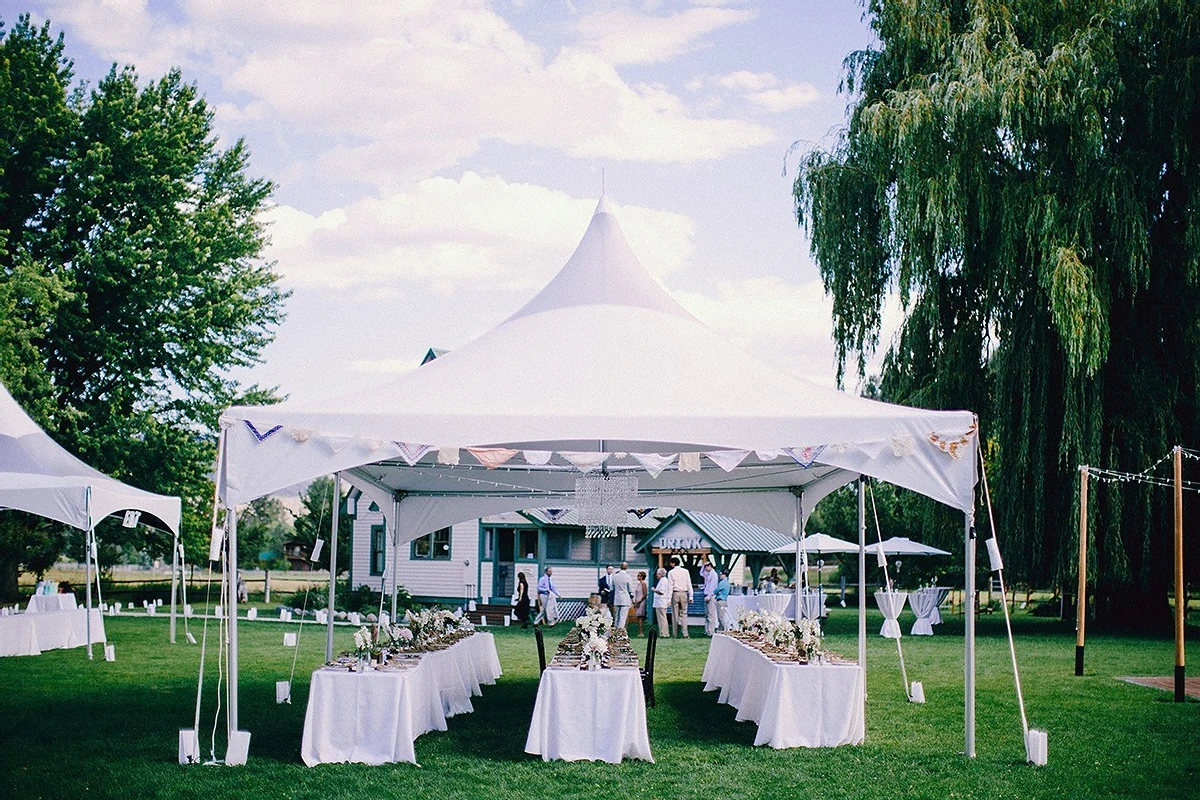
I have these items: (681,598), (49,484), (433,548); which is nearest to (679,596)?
(681,598)

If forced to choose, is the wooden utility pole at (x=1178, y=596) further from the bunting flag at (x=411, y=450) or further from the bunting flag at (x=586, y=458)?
the bunting flag at (x=411, y=450)

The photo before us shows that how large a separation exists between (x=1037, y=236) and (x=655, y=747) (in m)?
11.5

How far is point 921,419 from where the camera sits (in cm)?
866

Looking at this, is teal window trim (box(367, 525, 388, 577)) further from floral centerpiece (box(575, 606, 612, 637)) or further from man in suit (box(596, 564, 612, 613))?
floral centerpiece (box(575, 606, 612, 637))

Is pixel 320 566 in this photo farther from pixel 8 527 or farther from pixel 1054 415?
pixel 1054 415

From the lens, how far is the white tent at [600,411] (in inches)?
328

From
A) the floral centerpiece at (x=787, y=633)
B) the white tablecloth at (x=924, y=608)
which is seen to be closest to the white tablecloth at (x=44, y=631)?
the floral centerpiece at (x=787, y=633)

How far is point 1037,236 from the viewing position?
1733cm

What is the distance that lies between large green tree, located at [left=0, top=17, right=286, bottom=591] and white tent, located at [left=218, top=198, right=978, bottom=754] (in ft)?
56.0

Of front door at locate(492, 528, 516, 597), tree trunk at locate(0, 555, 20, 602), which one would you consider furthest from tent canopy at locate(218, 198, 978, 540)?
front door at locate(492, 528, 516, 597)

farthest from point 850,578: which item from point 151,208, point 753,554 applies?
point 151,208

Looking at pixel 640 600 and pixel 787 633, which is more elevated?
pixel 787 633

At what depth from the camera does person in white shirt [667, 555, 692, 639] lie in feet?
74.3

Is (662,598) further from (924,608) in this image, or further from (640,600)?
(924,608)
